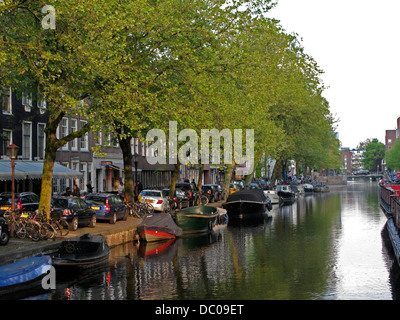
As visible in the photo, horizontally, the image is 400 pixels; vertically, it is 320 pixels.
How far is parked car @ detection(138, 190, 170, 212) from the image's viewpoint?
41.5m

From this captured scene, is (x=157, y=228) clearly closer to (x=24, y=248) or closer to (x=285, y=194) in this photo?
(x=24, y=248)

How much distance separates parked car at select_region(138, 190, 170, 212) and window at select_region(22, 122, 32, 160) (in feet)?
31.6

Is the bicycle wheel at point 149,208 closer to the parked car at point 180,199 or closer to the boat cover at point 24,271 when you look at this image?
the parked car at point 180,199

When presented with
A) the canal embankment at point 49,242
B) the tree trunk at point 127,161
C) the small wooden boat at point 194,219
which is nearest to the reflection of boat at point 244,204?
the tree trunk at point 127,161

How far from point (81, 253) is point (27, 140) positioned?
83.9 ft

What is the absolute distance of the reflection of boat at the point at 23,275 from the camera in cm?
1666

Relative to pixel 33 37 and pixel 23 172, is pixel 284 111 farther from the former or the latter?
pixel 33 37

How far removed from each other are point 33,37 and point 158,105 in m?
6.04

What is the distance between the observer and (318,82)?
72938mm

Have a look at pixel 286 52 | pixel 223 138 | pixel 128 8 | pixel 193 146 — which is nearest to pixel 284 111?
pixel 286 52

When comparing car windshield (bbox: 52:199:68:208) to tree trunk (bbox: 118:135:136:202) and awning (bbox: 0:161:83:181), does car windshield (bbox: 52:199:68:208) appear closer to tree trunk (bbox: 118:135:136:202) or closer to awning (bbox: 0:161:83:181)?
tree trunk (bbox: 118:135:136:202)

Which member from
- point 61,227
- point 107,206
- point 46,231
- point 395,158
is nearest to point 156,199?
point 107,206

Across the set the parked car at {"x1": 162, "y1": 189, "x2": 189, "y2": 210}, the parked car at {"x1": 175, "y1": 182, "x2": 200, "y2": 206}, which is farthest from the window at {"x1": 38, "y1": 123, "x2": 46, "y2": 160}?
the parked car at {"x1": 175, "y1": 182, "x2": 200, "y2": 206}

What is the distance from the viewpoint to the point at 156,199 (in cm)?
4178
